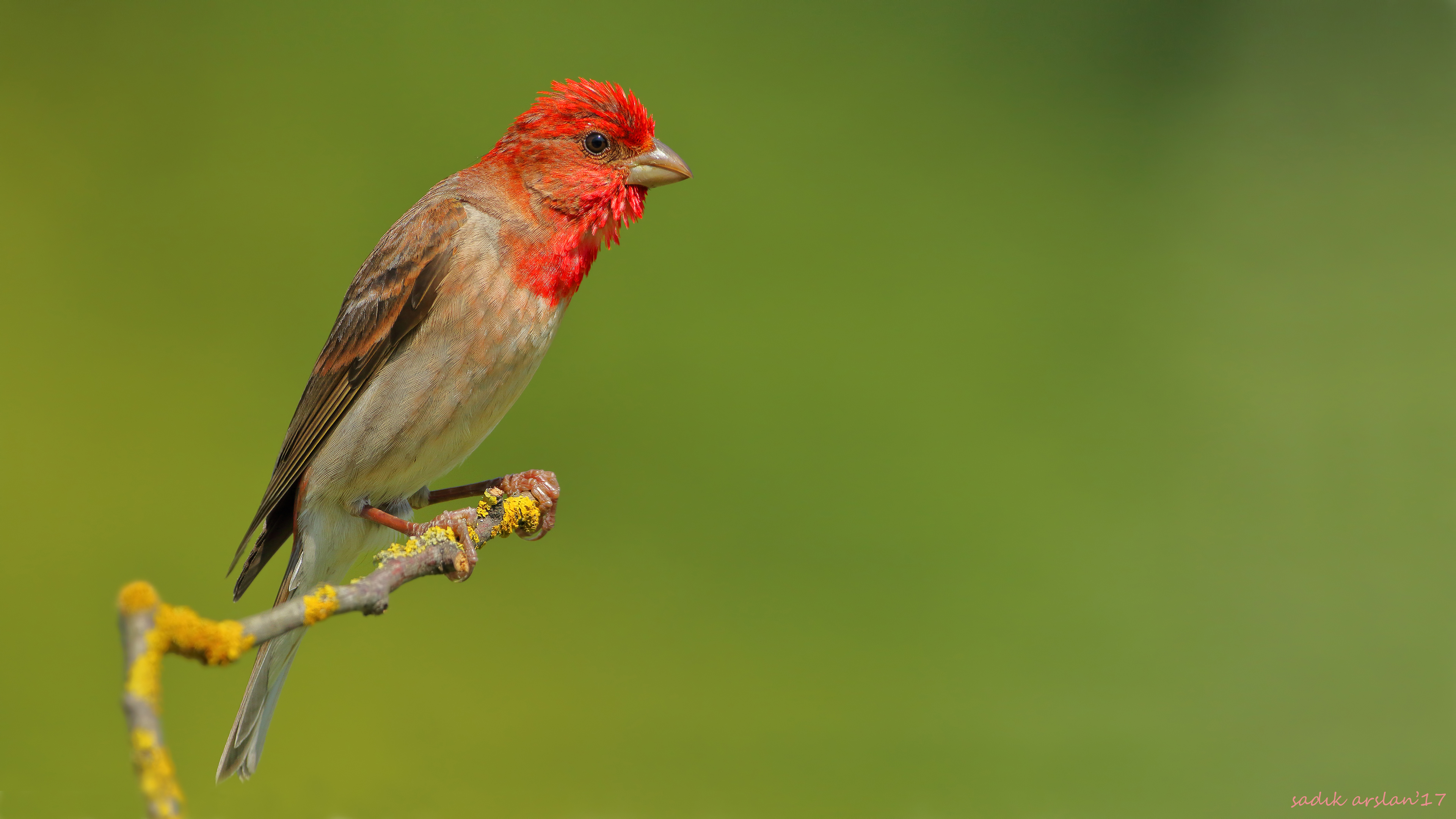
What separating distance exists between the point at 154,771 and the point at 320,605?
32 cm

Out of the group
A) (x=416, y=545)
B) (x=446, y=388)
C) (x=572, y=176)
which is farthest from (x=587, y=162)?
(x=416, y=545)

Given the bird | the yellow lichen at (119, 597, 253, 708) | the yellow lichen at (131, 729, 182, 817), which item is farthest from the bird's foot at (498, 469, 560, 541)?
the yellow lichen at (131, 729, 182, 817)

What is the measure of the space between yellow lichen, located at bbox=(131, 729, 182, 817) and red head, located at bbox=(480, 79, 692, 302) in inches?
62.3

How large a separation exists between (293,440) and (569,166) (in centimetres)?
104

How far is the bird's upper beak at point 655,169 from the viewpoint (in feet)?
8.04

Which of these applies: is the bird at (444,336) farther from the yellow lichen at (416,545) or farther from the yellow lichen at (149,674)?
the yellow lichen at (149,674)

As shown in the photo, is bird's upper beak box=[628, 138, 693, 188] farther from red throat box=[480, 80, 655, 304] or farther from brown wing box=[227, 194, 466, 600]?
brown wing box=[227, 194, 466, 600]

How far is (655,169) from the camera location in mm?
2451

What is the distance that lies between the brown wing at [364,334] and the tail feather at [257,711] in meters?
0.27

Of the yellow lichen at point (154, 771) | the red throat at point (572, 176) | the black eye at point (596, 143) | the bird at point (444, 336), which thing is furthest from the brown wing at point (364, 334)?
the yellow lichen at point (154, 771)

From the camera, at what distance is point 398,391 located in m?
2.29

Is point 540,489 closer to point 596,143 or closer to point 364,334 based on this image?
point 364,334

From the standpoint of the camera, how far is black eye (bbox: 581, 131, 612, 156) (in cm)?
244

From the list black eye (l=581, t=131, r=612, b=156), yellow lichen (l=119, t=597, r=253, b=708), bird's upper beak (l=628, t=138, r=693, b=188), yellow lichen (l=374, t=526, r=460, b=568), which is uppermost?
black eye (l=581, t=131, r=612, b=156)
